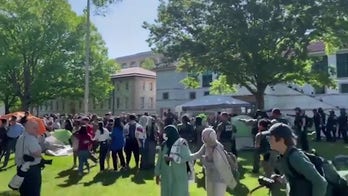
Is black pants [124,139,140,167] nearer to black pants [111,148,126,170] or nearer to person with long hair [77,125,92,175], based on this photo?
black pants [111,148,126,170]

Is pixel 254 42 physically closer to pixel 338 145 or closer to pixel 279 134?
pixel 338 145

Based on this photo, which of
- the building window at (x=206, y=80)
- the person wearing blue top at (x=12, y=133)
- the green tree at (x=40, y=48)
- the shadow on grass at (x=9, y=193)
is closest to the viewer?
the shadow on grass at (x=9, y=193)

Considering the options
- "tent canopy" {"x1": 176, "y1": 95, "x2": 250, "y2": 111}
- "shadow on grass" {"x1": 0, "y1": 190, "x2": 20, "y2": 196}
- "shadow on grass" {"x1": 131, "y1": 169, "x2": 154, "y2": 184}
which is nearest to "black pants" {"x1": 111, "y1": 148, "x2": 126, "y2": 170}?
"shadow on grass" {"x1": 131, "y1": 169, "x2": 154, "y2": 184}

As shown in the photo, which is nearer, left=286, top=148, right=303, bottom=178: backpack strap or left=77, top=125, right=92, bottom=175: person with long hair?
left=286, top=148, right=303, bottom=178: backpack strap

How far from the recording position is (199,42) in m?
27.3

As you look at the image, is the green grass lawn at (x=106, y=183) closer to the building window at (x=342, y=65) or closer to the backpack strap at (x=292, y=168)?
the backpack strap at (x=292, y=168)

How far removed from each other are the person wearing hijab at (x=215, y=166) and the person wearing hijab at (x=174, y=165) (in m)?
0.24

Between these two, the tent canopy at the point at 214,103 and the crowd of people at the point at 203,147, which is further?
the tent canopy at the point at 214,103

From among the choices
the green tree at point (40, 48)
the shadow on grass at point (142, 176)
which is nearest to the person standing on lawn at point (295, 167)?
the shadow on grass at point (142, 176)

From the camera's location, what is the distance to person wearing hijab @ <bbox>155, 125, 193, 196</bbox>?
755 cm

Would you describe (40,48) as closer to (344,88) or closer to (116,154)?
(116,154)

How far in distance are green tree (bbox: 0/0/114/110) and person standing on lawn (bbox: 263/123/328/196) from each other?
37.9m

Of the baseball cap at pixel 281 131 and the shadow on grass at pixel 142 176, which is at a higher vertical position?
the baseball cap at pixel 281 131

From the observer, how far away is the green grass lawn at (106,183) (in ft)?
36.2
